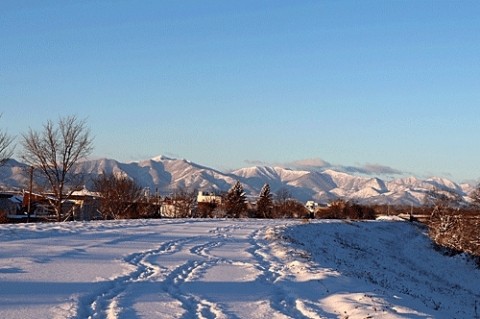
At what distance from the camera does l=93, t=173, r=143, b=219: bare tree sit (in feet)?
235

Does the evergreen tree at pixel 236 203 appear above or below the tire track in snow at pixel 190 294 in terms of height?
above

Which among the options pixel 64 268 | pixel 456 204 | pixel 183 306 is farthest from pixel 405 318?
pixel 456 204

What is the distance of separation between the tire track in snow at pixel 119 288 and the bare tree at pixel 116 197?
53.1 metres

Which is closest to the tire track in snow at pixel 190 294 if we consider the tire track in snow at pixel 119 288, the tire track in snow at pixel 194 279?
the tire track in snow at pixel 194 279

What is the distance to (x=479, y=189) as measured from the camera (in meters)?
66.6

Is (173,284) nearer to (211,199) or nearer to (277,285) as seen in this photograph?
(277,285)

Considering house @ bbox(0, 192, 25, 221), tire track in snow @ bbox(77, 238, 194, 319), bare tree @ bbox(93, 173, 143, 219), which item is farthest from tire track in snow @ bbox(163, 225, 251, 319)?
house @ bbox(0, 192, 25, 221)

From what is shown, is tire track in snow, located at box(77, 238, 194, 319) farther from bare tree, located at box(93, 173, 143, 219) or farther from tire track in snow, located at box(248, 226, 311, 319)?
bare tree, located at box(93, 173, 143, 219)

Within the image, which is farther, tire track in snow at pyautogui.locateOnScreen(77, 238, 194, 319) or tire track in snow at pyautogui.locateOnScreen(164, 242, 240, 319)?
tire track in snow at pyautogui.locateOnScreen(164, 242, 240, 319)

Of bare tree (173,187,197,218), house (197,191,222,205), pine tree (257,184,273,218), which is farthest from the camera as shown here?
house (197,191,222,205)

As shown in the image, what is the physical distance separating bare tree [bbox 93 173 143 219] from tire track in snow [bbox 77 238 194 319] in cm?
5308

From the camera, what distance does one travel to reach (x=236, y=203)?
320ft

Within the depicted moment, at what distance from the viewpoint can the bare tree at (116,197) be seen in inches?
2815

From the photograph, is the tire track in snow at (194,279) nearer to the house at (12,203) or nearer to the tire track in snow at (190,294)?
the tire track in snow at (190,294)
